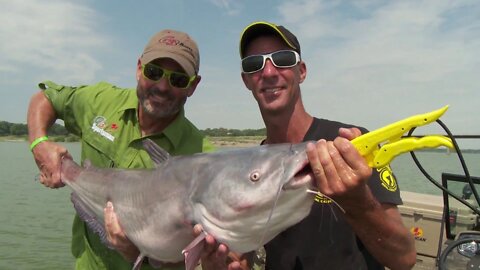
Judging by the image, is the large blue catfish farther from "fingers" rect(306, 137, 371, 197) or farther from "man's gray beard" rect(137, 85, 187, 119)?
"man's gray beard" rect(137, 85, 187, 119)

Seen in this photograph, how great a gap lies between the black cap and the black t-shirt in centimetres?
91

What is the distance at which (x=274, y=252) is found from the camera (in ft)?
8.73

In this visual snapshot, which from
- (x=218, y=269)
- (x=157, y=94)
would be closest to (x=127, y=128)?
(x=157, y=94)

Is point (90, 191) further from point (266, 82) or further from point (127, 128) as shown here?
point (266, 82)

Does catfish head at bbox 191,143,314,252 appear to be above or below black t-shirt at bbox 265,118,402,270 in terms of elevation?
above

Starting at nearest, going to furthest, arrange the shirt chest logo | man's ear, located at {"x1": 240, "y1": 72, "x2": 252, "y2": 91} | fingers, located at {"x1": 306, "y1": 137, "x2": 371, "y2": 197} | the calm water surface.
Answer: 1. fingers, located at {"x1": 306, "y1": 137, "x2": 371, "y2": 197}
2. man's ear, located at {"x1": 240, "y1": 72, "x2": 252, "y2": 91}
3. the shirt chest logo
4. the calm water surface

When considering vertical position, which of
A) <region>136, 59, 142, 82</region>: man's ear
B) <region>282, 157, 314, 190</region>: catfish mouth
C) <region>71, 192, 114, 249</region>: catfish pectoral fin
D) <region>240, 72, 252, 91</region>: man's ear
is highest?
<region>240, 72, 252, 91</region>: man's ear

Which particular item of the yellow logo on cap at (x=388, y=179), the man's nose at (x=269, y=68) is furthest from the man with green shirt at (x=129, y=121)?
the yellow logo on cap at (x=388, y=179)

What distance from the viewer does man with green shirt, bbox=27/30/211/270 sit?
3633mm

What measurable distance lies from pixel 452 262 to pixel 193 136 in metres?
2.51

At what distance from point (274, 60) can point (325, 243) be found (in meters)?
1.31

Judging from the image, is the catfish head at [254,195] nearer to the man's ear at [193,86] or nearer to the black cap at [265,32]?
the black cap at [265,32]

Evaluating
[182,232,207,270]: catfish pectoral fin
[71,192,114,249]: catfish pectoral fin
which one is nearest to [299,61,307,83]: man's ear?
[182,232,207,270]: catfish pectoral fin

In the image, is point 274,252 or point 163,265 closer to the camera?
point 274,252
